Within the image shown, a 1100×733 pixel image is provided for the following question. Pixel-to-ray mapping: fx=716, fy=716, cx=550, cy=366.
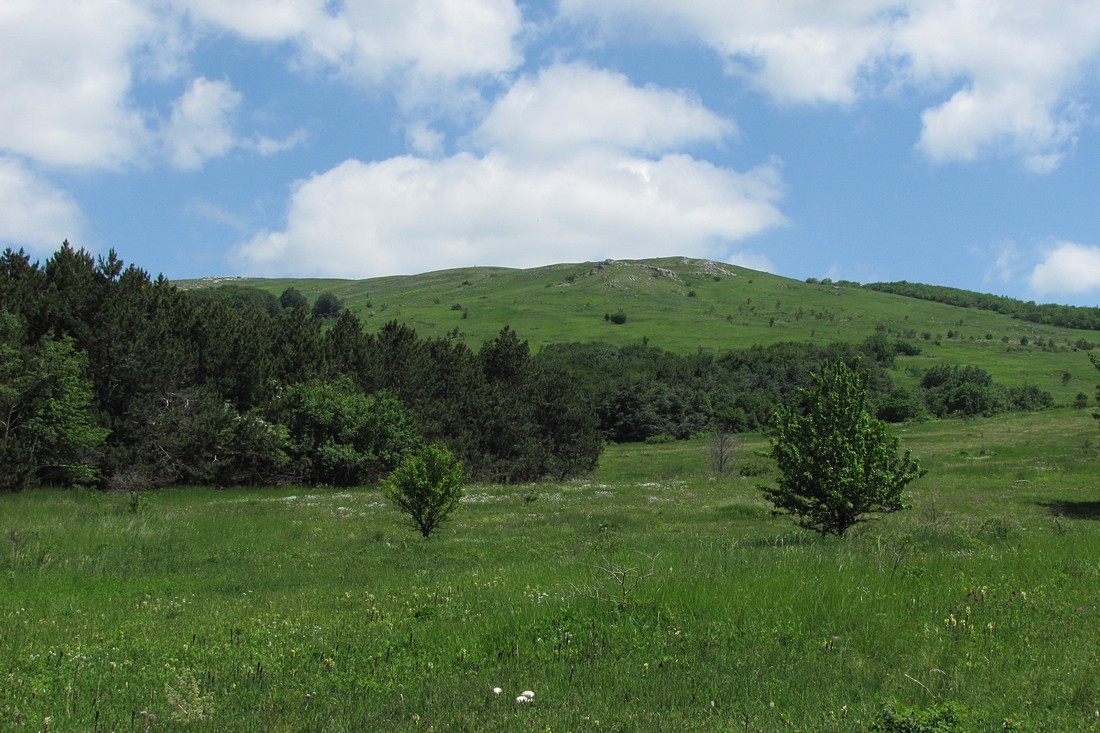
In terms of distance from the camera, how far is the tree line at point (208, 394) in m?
32.6

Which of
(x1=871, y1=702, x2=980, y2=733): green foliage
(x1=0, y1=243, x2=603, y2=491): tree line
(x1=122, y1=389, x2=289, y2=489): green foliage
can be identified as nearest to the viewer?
(x1=871, y1=702, x2=980, y2=733): green foliage

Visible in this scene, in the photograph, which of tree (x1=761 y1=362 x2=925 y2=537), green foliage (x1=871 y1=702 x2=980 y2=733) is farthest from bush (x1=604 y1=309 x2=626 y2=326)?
green foliage (x1=871 y1=702 x2=980 y2=733)

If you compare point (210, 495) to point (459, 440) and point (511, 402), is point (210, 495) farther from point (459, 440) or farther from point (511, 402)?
point (511, 402)

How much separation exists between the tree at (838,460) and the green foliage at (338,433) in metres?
33.4

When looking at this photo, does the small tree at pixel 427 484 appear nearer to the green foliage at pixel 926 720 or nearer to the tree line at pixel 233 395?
the tree line at pixel 233 395

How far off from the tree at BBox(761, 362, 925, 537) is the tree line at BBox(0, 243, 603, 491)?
31.3 m

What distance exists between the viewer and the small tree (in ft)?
68.2

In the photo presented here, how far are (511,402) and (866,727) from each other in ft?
181

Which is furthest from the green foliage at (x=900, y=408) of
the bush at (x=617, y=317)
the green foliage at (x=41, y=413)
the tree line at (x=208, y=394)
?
the green foliage at (x=41, y=413)

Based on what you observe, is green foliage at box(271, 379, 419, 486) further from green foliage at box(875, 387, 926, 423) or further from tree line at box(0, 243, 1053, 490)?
green foliage at box(875, 387, 926, 423)

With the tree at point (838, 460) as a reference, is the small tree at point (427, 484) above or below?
below

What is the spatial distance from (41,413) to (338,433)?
54.0 ft

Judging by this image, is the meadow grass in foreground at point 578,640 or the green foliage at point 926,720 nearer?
the green foliage at point 926,720

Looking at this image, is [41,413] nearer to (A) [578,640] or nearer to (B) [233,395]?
(B) [233,395]
